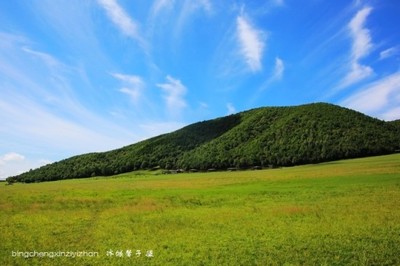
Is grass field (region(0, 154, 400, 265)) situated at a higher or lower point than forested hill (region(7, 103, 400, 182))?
lower

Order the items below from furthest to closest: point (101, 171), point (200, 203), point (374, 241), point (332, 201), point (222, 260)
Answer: point (101, 171) → point (200, 203) → point (332, 201) → point (374, 241) → point (222, 260)

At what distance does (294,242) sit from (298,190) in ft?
83.5

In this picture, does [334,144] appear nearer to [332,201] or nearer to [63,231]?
[332,201]

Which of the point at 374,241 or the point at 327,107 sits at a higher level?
the point at 327,107

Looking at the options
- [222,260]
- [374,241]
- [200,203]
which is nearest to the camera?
[222,260]

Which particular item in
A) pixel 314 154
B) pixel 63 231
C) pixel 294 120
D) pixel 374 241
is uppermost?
pixel 294 120

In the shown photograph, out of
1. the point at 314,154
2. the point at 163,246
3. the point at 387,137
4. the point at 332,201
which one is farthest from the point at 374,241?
the point at 387,137

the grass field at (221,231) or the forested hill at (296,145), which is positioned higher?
the forested hill at (296,145)

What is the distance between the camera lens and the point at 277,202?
37.5 m

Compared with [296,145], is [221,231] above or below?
below

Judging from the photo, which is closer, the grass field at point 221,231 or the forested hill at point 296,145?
the grass field at point 221,231

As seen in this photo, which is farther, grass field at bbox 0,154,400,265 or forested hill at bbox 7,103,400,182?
forested hill at bbox 7,103,400,182

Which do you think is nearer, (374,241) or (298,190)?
(374,241)

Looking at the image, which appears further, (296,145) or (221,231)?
(296,145)
